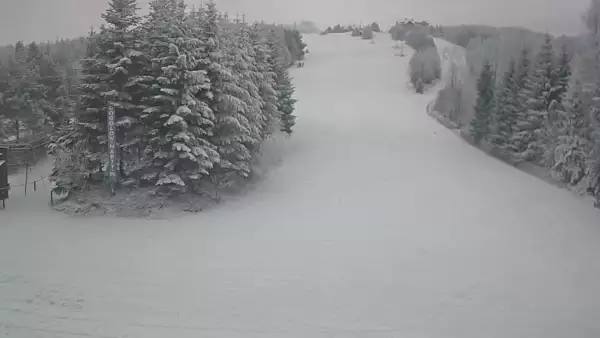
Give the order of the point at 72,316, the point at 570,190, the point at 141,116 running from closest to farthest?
the point at 72,316 → the point at 141,116 → the point at 570,190

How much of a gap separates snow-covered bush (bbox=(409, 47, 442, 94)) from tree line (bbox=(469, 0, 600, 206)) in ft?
60.5

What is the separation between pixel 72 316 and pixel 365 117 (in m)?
32.6

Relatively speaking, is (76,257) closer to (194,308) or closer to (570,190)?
(194,308)

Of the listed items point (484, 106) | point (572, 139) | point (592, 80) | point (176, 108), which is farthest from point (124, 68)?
point (484, 106)

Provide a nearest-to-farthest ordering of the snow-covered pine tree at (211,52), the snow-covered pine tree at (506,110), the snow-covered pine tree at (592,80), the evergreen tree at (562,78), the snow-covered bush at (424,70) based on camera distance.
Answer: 1. the snow-covered pine tree at (592,80)
2. the snow-covered pine tree at (211,52)
3. the evergreen tree at (562,78)
4. the snow-covered pine tree at (506,110)
5. the snow-covered bush at (424,70)

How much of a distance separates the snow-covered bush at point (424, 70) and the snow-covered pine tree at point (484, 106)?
19.1 metres

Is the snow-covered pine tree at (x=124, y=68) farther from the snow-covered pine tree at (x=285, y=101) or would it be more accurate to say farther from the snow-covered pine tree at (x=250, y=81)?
the snow-covered pine tree at (x=285, y=101)

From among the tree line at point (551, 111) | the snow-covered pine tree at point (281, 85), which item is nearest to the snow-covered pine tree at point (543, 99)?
the tree line at point (551, 111)

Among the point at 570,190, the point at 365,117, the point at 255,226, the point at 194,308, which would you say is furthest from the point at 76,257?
the point at 365,117

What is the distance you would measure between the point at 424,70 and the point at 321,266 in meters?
42.9

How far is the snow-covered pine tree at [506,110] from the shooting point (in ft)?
80.8

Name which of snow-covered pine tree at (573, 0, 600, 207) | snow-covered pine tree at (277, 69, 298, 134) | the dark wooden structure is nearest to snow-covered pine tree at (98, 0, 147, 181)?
the dark wooden structure

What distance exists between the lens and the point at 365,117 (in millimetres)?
38500

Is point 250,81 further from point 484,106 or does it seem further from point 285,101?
point 484,106
